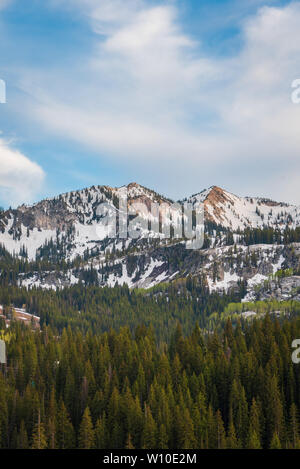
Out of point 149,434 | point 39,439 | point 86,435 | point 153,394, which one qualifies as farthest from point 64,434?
point 153,394

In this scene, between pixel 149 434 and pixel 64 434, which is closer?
pixel 149 434

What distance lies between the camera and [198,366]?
12250 centimetres

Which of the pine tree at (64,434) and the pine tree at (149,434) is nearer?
the pine tree at (149,434)

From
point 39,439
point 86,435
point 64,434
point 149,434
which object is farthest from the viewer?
point 64,434

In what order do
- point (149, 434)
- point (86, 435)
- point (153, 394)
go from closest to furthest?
point (149, 434), point (86, 435), point (153, 394)

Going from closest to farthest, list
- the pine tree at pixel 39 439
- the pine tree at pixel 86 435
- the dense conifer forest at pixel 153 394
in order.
A: the pine tree at pixel 39 439 < the pine tree at pixel 86 435 < the dense conifer forest at pixel 153 394

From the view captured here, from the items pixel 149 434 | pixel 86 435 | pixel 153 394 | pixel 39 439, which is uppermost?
pixel 153 394

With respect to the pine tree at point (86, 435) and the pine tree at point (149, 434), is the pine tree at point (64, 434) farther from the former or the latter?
the pine tree at point (149, 434)

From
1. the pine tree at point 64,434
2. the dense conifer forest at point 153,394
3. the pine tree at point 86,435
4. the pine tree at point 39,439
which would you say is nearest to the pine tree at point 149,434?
the dense conifer forest at point 153,394

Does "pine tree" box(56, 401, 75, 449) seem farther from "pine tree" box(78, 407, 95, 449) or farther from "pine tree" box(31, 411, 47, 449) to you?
"pine tree" box(31, 411, 47, 449)

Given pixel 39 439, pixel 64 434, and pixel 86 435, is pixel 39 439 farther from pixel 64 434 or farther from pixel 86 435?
pixel 86 435
